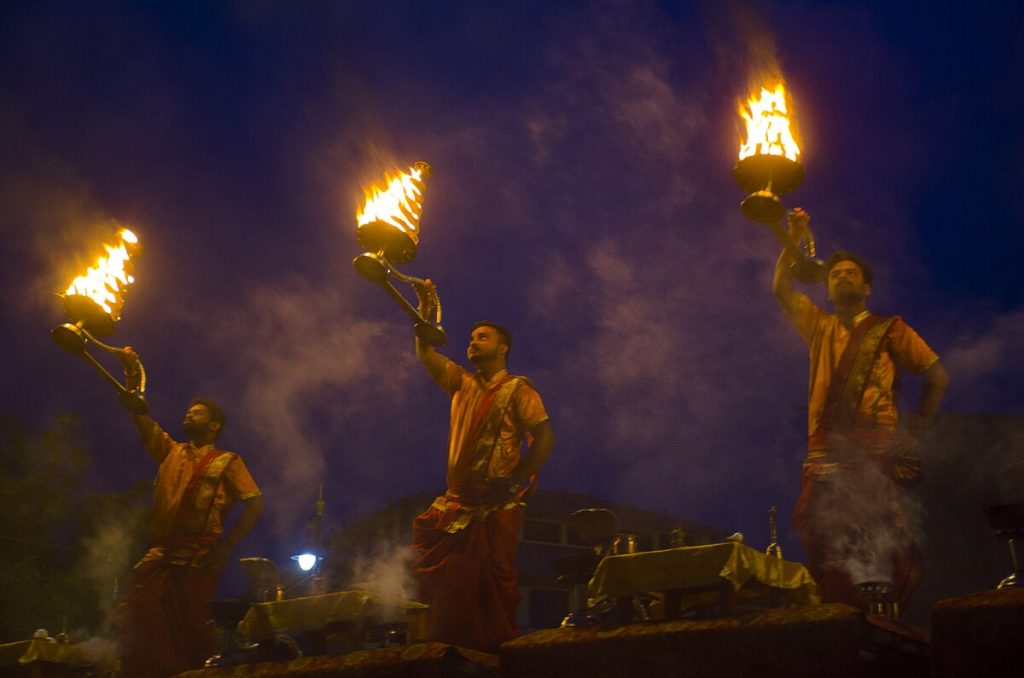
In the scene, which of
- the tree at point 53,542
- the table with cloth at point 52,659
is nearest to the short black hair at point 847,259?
the table with cloth at point 52,659

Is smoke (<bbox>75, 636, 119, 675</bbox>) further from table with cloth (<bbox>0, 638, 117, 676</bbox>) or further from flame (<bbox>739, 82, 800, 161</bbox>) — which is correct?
flame (<bbox>739, 82, 800, 161</bbox>)

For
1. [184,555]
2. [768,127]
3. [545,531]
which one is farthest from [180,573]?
[545,531]

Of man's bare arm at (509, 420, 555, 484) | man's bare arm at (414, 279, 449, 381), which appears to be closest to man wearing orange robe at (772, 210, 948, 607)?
man's bare arm at (509, 420, 555, 484)

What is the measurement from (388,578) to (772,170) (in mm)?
3844

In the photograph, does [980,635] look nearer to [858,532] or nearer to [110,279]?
[858,532]

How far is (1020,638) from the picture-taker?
5309mm

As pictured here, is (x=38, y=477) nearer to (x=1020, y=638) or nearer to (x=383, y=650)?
(x=383, y=650)

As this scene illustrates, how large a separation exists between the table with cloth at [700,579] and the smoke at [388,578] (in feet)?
5.11

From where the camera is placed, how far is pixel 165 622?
28.5 ft

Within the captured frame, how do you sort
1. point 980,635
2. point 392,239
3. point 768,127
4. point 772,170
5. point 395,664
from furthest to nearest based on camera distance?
1. point 392,239
2. point 768,127
3. point 772,170
4. point 395,664
5. point 980,635

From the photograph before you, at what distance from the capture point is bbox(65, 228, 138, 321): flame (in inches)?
380

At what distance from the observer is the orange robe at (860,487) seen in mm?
6617

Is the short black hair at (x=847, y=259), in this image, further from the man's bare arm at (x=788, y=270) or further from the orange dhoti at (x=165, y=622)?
the orange dhoti at (x=165, y=622)

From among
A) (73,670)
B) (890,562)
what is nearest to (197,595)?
(73,670)
